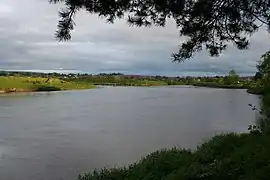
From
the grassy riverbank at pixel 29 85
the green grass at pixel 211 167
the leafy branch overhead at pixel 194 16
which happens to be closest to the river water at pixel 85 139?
the green grass at pixel 211 167

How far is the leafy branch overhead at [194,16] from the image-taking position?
460cm

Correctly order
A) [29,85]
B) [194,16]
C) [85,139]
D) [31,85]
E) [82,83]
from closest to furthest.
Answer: [194,16]
[85,139]
[29,85]
[31,85]
[82,83]

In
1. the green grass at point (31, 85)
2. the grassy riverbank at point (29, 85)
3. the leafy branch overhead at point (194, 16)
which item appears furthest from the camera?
the green grass at point (31, 85)

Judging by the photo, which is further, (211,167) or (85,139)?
(85,139)

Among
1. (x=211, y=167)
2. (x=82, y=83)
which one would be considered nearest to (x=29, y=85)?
(x=82, y=83)

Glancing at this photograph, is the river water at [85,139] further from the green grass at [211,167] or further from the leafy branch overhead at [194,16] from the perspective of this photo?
the leafy branch overhead at [194,16]

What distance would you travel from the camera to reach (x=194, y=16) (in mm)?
4852

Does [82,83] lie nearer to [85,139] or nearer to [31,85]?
[31,85]

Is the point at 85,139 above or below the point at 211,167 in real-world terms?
below

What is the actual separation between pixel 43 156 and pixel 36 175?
2633 millimetres

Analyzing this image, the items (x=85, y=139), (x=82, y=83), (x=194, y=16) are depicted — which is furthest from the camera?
(x=82, y=83)

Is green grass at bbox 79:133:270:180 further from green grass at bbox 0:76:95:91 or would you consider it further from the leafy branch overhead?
green grass at bbox 0:76:95:91

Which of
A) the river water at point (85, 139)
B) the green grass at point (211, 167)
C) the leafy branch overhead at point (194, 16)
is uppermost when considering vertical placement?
the leafy branch overhead at point (194, 16)

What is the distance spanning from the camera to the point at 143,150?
13445 mm
